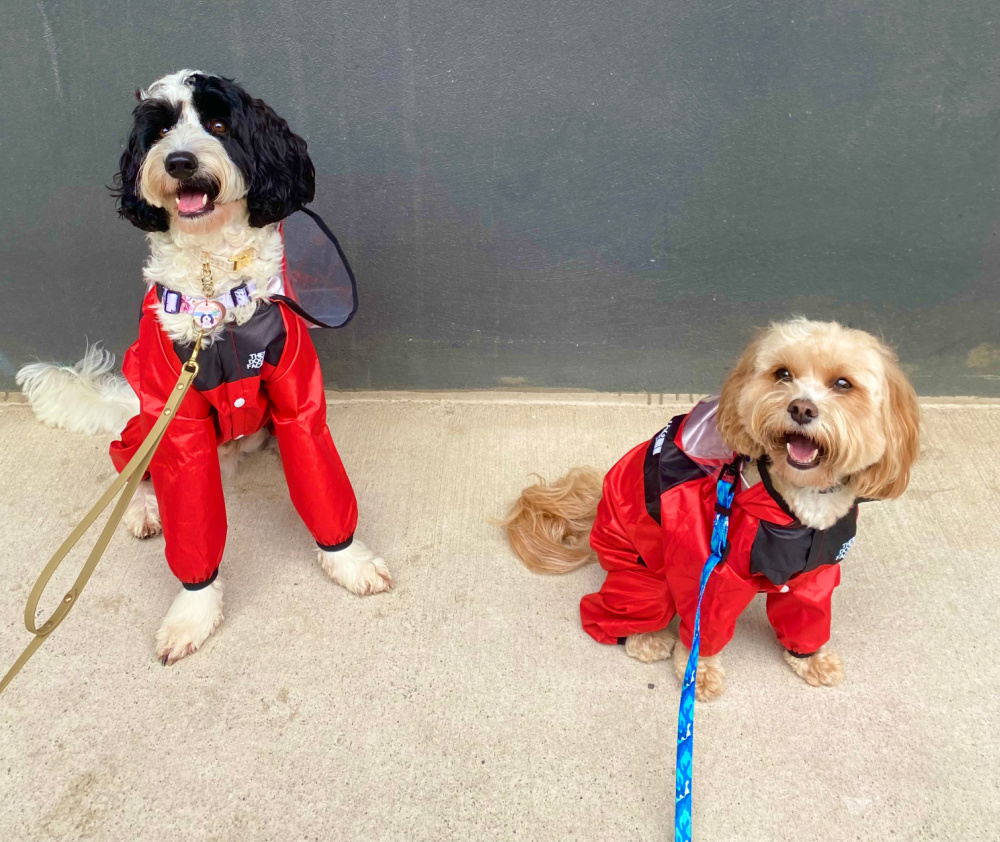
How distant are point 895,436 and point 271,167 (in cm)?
148

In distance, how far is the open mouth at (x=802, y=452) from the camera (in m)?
1.55

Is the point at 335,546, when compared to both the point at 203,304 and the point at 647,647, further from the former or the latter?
the point at 647,647

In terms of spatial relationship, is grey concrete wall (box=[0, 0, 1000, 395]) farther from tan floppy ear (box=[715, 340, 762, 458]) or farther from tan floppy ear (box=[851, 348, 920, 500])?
tan floppy ear (box=[851, 348, 920, 500])

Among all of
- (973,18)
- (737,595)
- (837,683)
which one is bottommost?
(837,683)

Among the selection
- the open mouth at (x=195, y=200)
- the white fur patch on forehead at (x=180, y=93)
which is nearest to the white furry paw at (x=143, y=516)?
the open mouth at (x=195, y=200)

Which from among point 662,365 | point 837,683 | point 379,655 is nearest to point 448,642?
point 379,655

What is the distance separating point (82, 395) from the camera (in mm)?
2951

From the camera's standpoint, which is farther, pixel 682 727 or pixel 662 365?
pixel 662 365

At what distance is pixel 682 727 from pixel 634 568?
0.47 meters

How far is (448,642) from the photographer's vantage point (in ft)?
6.92

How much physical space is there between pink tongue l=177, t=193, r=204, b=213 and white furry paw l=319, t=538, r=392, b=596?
1.02m

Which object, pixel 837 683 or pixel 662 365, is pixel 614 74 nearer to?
pixel 662 365

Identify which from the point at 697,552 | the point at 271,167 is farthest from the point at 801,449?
the point at 271,167

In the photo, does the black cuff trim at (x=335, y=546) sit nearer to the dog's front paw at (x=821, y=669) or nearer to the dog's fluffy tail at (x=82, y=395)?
the dog's fluffy tail at (x=82, y=395)
